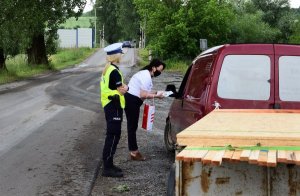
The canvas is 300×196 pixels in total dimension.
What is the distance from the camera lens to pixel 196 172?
13.0 ft

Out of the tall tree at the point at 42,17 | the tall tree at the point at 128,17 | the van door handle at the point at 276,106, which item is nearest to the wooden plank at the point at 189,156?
the van door handle at the point at 276,106

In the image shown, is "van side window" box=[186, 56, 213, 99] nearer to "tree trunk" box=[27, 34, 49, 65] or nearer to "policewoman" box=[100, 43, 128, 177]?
"policewoman" box=[100, 43, 128, 177]

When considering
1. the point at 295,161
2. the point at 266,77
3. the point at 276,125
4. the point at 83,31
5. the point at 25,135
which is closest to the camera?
the point at 295,161

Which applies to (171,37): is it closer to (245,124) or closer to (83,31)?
(245,124)

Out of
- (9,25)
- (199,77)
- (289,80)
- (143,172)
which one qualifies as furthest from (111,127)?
(9,25)

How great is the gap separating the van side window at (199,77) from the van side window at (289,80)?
80 centimetres

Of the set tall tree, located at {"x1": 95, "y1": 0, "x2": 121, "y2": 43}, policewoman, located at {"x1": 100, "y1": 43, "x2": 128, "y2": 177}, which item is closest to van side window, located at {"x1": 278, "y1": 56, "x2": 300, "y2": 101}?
policewoman, located at {"x1": 100, "y1": 43, "x2": 128, "y2": 177}

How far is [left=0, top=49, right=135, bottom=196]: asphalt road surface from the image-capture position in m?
6.89

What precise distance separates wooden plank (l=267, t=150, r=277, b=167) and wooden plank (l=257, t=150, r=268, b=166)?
0.02 meters

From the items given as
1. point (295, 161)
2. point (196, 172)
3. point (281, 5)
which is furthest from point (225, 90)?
point (281, 5)

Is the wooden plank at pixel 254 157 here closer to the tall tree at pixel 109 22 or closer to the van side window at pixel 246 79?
the van side window at pixel 246 79

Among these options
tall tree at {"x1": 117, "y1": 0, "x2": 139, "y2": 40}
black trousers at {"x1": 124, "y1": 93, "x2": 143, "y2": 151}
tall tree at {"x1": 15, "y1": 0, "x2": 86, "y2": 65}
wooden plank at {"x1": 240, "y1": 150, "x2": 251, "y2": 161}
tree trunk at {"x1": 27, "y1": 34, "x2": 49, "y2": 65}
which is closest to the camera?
wooden plank at {"x1": 240, "y1": 150, "x2": 251, "y2": 161}

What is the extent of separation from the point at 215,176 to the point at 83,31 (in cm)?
9453

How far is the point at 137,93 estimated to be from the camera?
812cm
